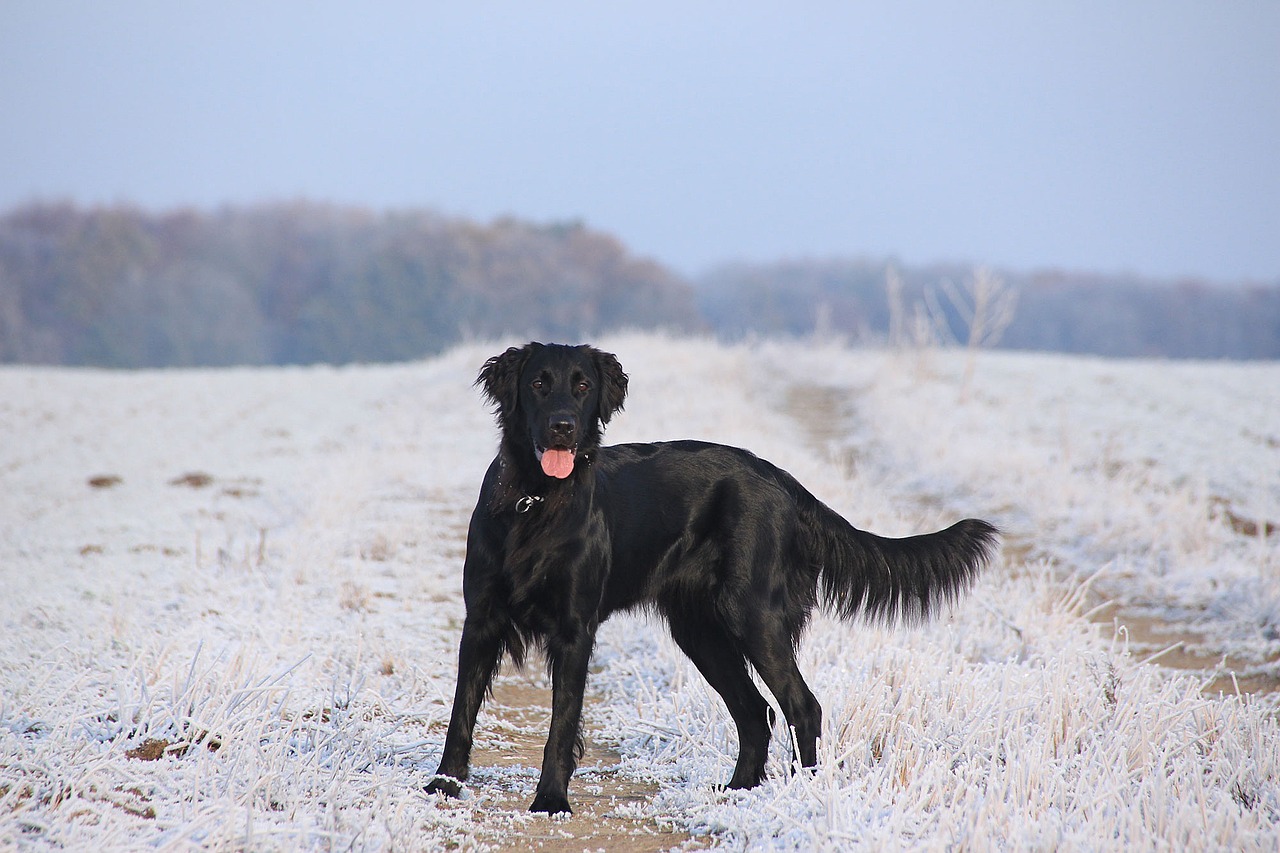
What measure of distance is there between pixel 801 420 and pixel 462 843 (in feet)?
43.5

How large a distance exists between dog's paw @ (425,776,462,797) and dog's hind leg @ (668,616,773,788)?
36.4 inches

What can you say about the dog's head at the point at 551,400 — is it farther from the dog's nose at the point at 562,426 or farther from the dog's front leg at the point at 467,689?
the dog's front leg at the point at 467,689

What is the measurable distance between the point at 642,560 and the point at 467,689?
75 cm

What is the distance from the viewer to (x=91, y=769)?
2.71m

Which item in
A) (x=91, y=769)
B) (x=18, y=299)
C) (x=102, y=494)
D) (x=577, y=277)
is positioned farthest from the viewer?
(x=577, y=277)

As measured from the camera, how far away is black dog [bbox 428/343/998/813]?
131 inches

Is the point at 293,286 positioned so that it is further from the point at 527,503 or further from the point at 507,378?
the point at 527,503

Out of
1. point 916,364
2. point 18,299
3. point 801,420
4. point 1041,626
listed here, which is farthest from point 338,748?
point 18,299

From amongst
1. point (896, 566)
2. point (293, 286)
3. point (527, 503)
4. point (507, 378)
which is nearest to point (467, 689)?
point (527, 503)

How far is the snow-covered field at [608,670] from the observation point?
9.09 ft

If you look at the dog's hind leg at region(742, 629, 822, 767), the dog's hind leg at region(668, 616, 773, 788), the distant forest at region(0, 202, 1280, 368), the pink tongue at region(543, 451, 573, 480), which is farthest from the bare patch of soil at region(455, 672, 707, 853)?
the distant forest at region(0, 202, 1280, 368)

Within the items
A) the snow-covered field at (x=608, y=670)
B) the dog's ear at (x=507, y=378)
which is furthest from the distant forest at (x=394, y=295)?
the dog's ear at (x=507, y=378)

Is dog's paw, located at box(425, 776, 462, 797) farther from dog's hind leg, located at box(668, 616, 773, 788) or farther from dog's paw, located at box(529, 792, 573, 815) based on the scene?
dog's hind leg, located at box(668, 616, 773, 788)

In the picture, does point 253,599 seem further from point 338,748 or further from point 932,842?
point 932,842
